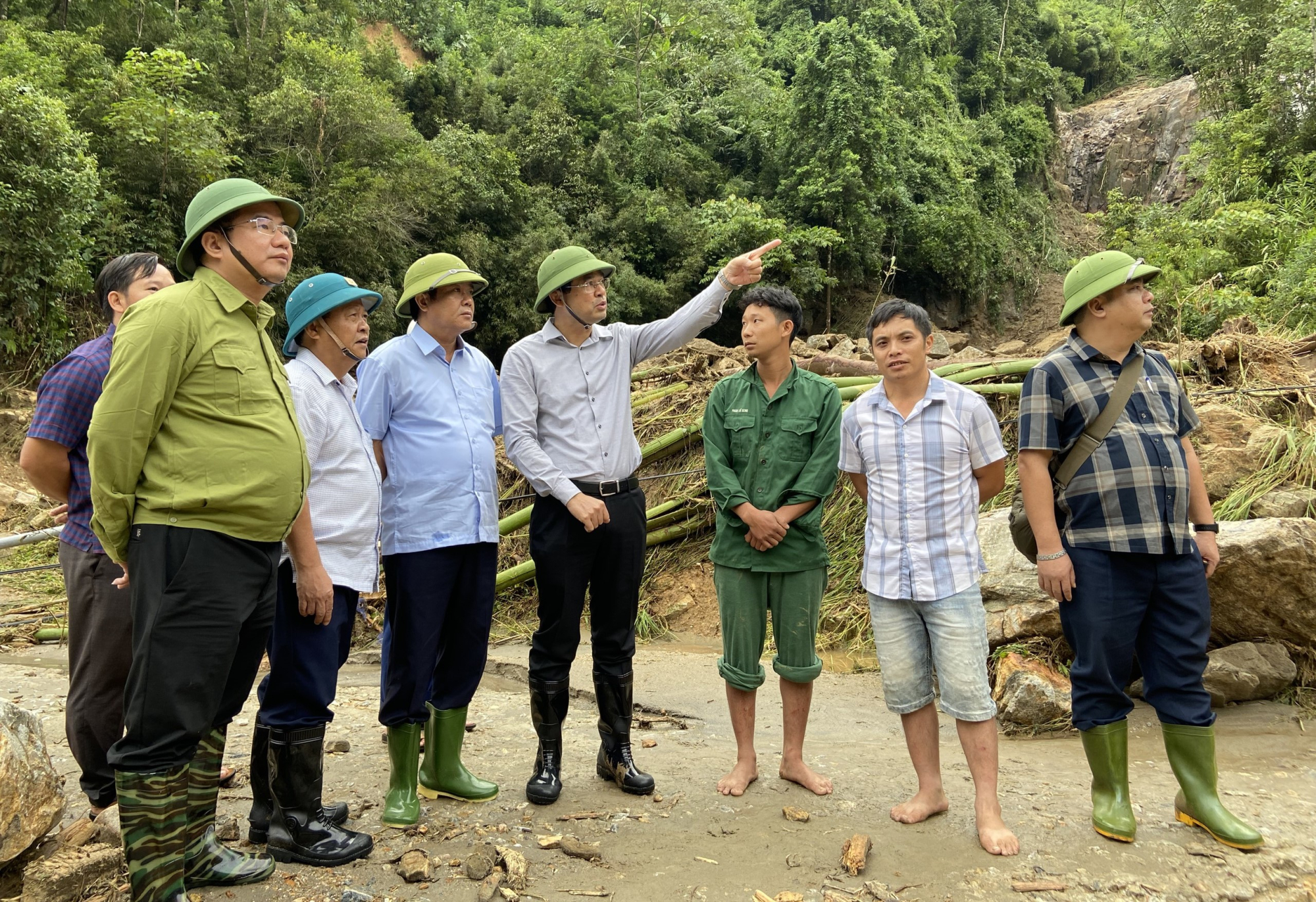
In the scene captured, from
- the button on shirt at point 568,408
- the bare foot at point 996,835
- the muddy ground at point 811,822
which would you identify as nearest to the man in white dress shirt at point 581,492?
the button on shirt at point 568,408

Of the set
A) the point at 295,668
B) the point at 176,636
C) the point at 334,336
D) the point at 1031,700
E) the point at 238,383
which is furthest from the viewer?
the point at 1031,700

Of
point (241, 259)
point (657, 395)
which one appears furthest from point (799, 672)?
point (657, 395)

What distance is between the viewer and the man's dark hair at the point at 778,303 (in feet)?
11.4

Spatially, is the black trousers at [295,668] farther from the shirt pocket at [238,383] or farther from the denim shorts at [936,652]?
the denim shorts at [936,652]

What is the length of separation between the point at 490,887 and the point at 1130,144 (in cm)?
3117

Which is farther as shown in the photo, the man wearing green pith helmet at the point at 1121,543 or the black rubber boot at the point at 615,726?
the black rubber boot at the point at 615,726

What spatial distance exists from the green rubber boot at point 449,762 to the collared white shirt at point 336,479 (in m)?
0.67

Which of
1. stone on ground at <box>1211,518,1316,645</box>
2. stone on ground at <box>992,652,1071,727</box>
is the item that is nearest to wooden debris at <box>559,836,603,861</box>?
stone on ground at <box>992,652,1071,727</box>

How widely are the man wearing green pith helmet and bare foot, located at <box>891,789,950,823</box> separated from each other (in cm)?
49

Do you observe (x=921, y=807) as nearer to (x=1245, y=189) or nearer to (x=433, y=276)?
(x=433, y=276)

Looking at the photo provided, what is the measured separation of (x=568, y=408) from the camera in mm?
3441

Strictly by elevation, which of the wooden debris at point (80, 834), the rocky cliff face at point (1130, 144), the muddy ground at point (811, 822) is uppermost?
the rocky cliff face at point (1130, 144)

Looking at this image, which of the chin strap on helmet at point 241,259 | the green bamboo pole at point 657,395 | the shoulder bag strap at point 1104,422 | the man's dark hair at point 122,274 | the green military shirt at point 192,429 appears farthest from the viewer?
the green bamboo pole at point 657,395

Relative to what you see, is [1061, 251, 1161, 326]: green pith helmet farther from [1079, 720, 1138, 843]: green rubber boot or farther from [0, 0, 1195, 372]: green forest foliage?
[0, 0, 1195, 372]: green forest foliage
